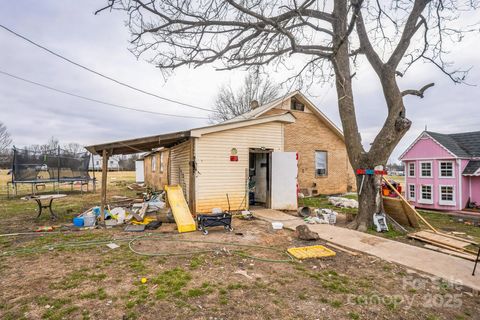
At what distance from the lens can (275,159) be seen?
923 centimetres

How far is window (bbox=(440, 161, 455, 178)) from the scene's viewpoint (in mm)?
10750

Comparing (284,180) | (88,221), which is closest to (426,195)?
(284,180)

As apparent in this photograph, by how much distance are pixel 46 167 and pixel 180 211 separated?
12.3 meters

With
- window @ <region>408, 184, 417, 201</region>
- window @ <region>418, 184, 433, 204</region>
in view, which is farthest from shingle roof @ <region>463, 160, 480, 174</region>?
window @ <region>408, 184, 417, 201</region>

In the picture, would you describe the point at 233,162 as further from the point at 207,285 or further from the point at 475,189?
the point at 475,189

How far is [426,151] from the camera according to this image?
11.5 meters

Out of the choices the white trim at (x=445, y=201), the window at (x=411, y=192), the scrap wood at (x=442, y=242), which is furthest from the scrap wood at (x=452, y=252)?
the window at (x=411, y=192)

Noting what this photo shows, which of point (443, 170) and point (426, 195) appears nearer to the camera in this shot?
point (443, 170)

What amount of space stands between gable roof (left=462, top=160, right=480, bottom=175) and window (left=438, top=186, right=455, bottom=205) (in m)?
0.88

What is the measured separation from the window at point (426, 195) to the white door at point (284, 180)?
23.3 ft

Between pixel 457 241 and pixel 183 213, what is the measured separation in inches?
258

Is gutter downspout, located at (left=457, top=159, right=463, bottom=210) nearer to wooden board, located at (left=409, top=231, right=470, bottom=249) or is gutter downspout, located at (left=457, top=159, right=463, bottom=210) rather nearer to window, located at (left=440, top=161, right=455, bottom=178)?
window, located at (left=440, top=161, right=455, bottom=178)

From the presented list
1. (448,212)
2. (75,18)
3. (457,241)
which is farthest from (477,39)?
(75,18)

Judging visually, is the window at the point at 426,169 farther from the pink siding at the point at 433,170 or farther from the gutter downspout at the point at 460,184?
the gutter downspout at the point at 460,184
